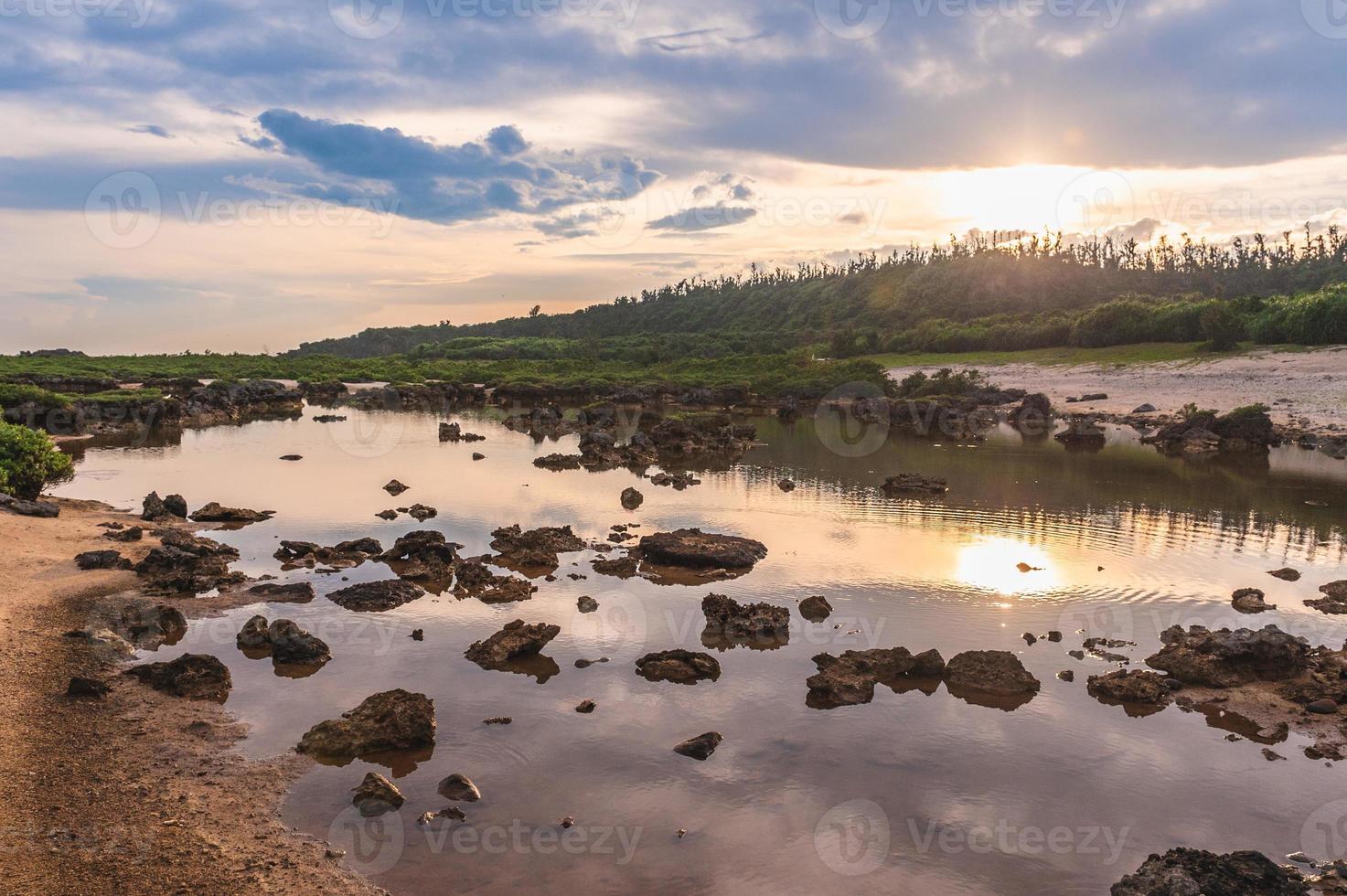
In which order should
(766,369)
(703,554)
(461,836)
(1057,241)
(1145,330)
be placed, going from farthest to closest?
1. (1057,241)
2. (766,369)
3. (1145,330)
4. (703,554)
5. (461,836)

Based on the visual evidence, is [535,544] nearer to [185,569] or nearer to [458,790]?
[185,569]

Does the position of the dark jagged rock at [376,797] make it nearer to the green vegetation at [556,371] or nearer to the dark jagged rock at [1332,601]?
the dark jagged rock at [1332,601]

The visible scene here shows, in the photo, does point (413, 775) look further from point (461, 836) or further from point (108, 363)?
point (108, 363)

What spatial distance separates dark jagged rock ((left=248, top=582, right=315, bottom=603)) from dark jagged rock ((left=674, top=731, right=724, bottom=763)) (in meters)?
8.81

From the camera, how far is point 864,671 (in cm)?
1345

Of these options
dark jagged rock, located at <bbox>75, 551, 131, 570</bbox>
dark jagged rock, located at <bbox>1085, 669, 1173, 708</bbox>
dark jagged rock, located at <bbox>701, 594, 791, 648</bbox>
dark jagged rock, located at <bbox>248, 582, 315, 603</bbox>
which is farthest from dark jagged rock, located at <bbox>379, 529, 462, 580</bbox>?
dark jagged rock, located at <bbox>1085, 669, 1173, 708</bbox>

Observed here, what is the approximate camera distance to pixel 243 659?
537 inches

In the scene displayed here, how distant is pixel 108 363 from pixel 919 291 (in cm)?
10711

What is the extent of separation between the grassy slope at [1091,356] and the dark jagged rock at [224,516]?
2172 inches

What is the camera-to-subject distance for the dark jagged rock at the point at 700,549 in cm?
1950

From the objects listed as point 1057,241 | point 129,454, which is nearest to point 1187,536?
point 129,454

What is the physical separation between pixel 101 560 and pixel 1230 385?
54.2 m

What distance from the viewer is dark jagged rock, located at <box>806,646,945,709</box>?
12773 mm

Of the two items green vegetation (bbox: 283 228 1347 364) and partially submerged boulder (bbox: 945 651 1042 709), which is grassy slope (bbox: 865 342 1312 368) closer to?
green vegetation (bbox: 283 228 1347 364)
